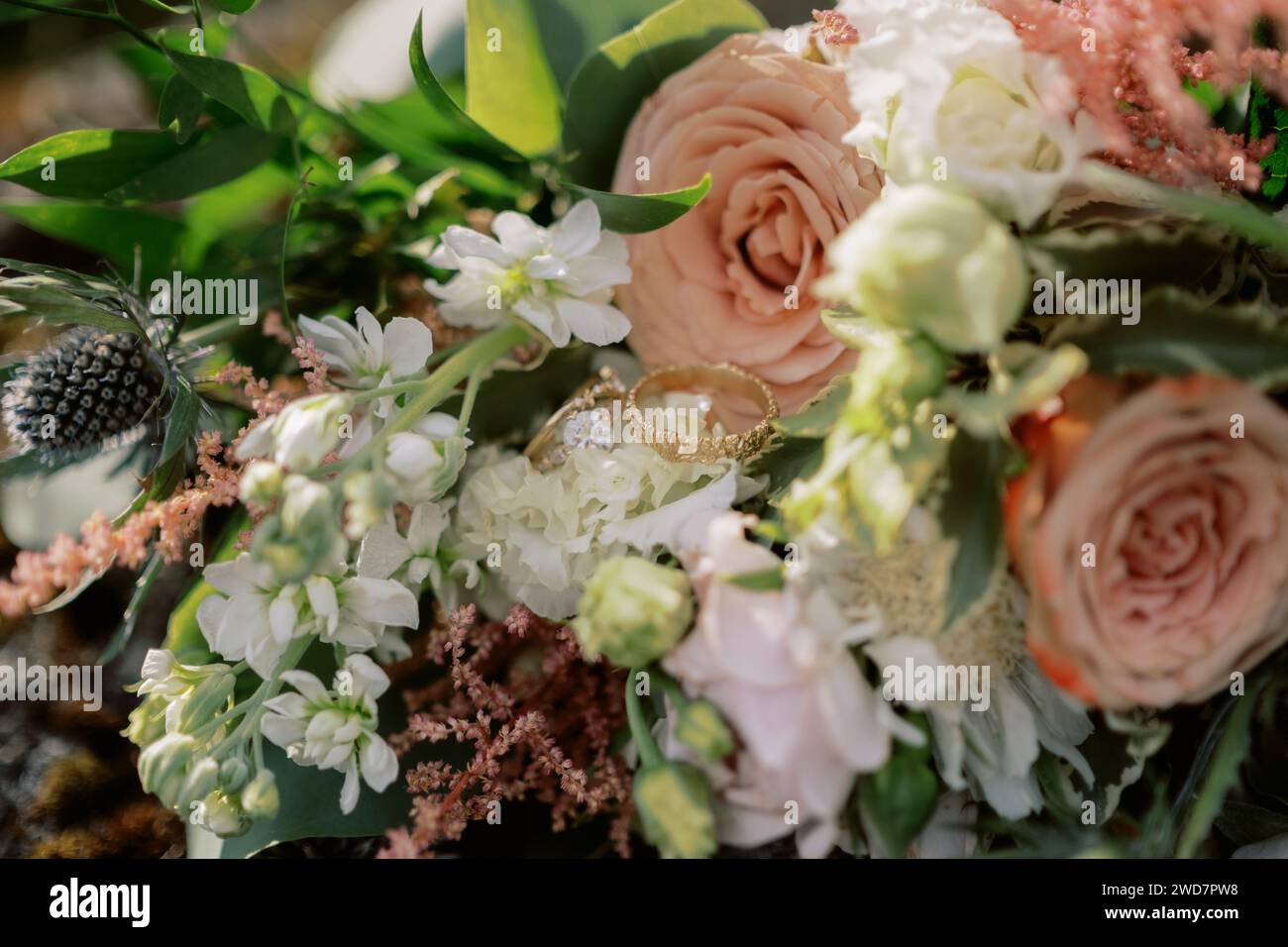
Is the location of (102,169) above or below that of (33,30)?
below

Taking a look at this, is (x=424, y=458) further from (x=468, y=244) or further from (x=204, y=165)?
(x=204, y=165)

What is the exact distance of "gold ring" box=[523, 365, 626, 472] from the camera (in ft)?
1.77

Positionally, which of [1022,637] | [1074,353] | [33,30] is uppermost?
[33,30]

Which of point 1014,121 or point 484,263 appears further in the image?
point 484,263

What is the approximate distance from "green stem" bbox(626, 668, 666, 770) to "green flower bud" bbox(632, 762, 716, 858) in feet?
0.03

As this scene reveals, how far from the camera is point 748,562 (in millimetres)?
400

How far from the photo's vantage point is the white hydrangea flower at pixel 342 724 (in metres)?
0.48

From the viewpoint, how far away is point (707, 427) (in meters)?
0.56

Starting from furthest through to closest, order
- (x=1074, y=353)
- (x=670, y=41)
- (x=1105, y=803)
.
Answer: (x=670, y=41)
(x=1105, y=803)
(x=1074, y=353)

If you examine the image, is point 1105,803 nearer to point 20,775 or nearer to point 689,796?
point 689,796

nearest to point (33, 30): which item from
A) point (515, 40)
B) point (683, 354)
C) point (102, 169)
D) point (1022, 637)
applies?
point (102, 169)

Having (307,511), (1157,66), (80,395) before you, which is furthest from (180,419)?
(1157,66)

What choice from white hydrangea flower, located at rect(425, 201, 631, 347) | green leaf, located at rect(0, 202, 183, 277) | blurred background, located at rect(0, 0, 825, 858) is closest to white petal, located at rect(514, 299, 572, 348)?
white hydrangea flower, located at rect(425, 201, 631, 347)
